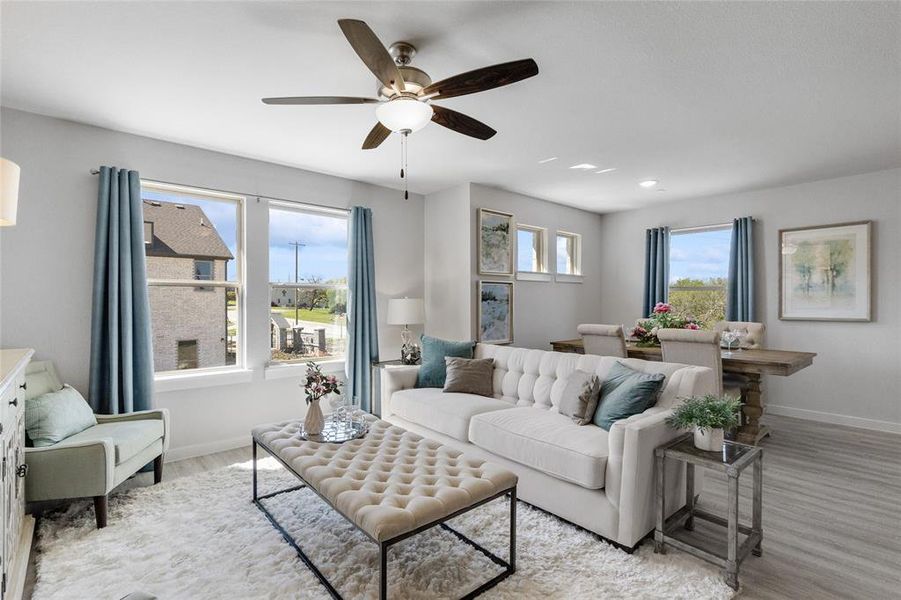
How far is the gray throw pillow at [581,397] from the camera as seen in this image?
9.32 ft

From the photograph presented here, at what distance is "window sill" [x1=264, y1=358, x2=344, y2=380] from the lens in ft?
13.6

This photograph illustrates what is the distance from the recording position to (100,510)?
248cm

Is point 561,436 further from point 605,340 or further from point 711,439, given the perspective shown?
point 605,340

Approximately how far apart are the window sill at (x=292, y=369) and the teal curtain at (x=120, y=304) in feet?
3.24

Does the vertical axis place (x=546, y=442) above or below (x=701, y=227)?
below

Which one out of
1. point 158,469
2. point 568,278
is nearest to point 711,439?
point 158,469

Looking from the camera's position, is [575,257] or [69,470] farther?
[575,257]

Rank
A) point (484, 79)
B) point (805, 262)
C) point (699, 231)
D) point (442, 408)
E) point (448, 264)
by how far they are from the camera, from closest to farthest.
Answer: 1. point (484, 79)
2. point (442, 408)
3. point (805, 262)
4. point (448, 264)
5. point (699, 231)

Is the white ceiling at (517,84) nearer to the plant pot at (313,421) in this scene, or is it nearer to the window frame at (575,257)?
the plant pot at (313,421)

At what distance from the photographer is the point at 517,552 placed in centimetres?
225

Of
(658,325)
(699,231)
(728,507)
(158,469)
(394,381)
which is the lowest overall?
(158,469)

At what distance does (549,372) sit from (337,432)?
1.65 metres

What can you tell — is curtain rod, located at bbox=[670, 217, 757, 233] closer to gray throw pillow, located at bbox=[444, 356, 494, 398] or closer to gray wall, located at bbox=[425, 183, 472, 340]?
gray wall, located at bbox=[425, 183, 472, 340]

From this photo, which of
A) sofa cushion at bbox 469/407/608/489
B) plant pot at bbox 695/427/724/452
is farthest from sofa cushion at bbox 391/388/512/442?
plant pot at bbox 695/427/724/452
